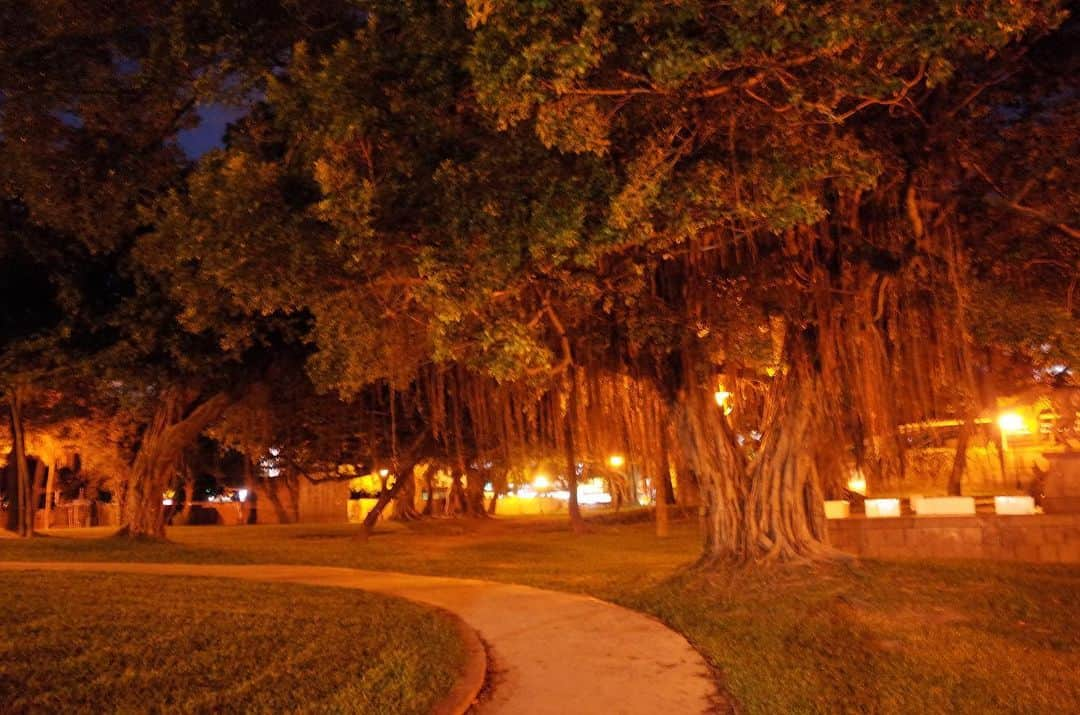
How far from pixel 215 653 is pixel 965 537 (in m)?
11.4

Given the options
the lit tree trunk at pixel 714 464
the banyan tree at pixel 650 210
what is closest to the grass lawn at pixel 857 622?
the lit tree trunk at pixel 714 464

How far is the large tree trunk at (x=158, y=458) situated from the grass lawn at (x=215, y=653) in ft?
35.2

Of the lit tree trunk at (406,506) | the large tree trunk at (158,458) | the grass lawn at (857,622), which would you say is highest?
the large tree trunk at (158,458)

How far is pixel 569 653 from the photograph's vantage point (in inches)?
309

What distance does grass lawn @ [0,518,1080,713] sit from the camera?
21.2 feet

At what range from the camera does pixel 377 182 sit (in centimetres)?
990

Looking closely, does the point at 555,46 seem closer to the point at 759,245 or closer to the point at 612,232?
the point at 612,232

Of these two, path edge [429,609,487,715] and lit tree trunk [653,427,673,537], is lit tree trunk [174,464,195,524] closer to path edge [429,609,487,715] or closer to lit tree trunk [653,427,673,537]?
lit tree trunk [653,427,673,537]

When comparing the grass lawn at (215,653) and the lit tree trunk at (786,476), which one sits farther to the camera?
A: the lit tree trunk at (786,476)

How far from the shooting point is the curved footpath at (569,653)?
6.29 metres

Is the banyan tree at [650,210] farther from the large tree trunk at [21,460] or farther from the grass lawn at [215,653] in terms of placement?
the large tree trunk at [21,460]

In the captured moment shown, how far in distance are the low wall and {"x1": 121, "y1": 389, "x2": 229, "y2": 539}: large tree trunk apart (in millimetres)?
13967

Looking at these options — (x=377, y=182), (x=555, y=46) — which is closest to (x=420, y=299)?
(x=377, y=182)

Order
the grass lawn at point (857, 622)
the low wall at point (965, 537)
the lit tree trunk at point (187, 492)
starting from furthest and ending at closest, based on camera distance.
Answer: the lit tree trunk at point (187, 492) → the low wall at point (965, 537) → the grass lawn at point (857, 622)
